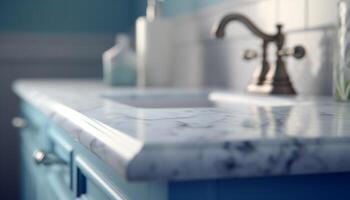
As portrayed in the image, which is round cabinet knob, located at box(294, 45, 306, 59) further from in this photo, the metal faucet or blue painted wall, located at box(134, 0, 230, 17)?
blue painted wall, located at box(134, 0, 230, 17)

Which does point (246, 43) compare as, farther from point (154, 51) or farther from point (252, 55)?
point (154, 51)

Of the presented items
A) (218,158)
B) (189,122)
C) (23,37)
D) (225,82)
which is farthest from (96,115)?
(23,37)

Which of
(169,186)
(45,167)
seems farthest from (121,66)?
(169,186)

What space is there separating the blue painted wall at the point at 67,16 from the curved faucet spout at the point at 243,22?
1525 mm

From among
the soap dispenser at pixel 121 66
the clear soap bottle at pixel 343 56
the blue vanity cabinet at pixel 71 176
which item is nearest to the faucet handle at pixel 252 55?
the clear soap bottle at pixel 343 56

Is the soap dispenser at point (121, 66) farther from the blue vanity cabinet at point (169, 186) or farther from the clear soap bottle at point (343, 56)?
the clear soap bottle at point (343, 56)

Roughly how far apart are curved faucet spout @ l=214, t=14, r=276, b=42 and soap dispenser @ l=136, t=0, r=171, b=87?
581 mm

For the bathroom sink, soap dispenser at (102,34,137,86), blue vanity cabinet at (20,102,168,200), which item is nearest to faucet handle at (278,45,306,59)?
the bathroom sink

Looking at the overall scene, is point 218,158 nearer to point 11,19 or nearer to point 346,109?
point 346,109

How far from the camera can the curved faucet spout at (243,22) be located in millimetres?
989

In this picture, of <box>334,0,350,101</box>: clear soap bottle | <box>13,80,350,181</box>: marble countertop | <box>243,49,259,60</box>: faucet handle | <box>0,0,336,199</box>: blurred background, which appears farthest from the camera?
<box>0,0,336,199</box>: blurred background

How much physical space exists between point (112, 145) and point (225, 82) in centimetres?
102

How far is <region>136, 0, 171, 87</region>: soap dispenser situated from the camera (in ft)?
5.19

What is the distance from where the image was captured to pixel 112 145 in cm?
43
